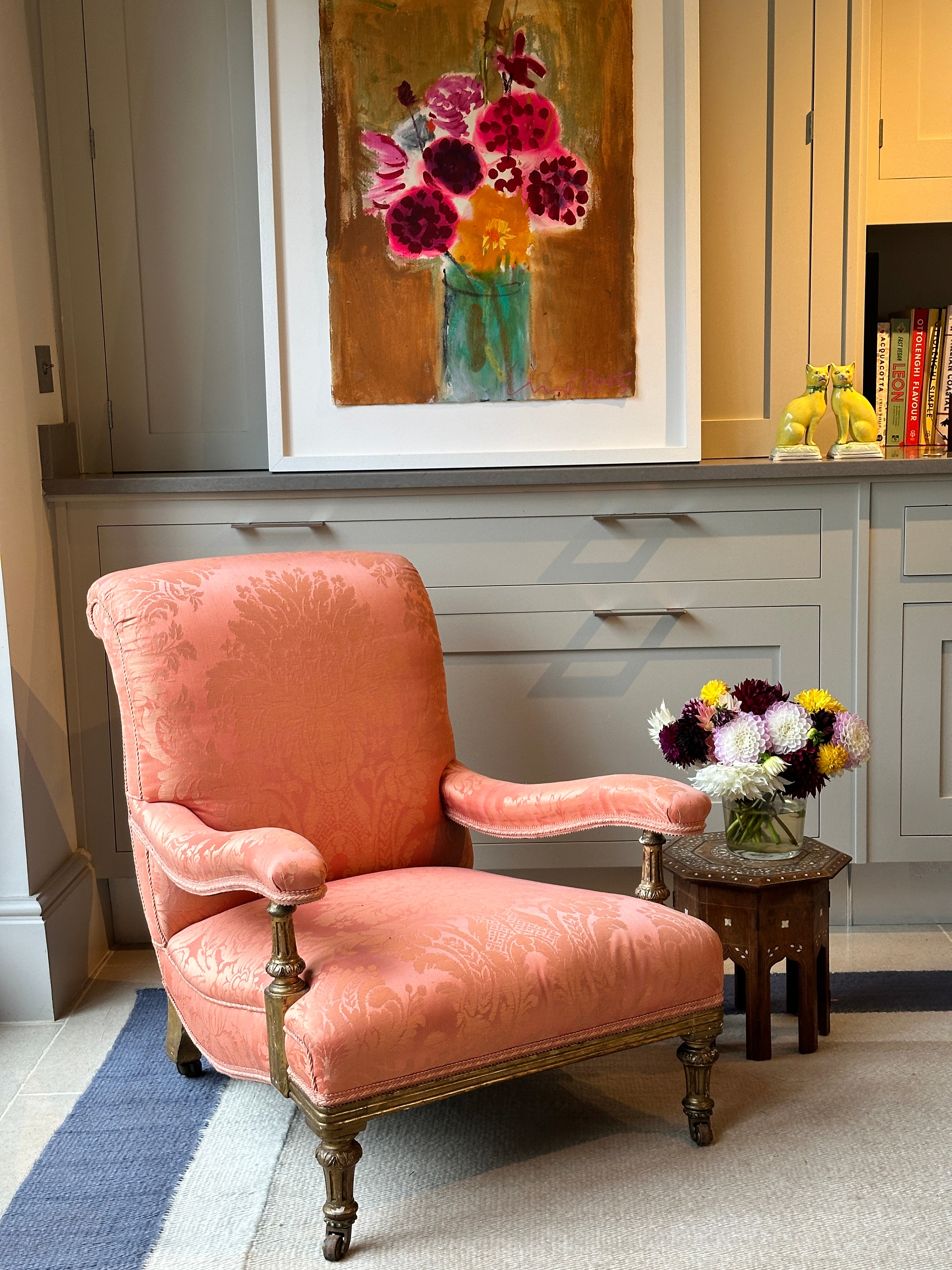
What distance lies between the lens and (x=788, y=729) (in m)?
1.94

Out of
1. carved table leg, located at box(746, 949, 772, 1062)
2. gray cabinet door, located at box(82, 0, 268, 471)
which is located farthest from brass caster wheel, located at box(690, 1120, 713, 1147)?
gray cabinet door, located at box(82, 0, 268, 471)

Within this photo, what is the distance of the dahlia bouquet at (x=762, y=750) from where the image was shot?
6.35 feet

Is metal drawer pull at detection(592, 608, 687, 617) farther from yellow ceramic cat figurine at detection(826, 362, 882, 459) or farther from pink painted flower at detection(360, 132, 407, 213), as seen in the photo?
pink painted flower at detection(360, 132, 407, 213)

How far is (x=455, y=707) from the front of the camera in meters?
2.49

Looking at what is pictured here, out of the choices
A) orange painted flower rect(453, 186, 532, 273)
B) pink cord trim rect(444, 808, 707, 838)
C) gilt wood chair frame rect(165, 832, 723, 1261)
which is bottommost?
gilt wood chair frame rect(165, 832, 723, 1261)

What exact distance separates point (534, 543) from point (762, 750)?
0.71m

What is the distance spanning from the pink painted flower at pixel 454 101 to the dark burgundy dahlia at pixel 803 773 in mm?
1397

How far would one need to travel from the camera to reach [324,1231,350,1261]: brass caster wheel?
1530 mm

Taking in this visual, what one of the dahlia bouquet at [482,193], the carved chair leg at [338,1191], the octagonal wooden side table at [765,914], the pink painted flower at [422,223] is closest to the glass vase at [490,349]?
the dahlia bouquet at [482,193]

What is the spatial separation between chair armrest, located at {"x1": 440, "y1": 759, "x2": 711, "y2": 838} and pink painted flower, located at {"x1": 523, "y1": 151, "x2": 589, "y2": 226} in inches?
45.1

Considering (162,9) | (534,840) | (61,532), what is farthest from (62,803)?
(162,9)

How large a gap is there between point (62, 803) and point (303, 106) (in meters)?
1.49

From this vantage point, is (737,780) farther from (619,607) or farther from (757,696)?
(619,607)

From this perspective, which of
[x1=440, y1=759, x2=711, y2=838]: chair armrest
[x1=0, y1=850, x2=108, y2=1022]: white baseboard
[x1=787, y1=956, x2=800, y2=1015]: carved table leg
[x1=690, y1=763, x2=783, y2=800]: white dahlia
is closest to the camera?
[x1=440, y1=759, x2=711, y2=838]: chair armrest
